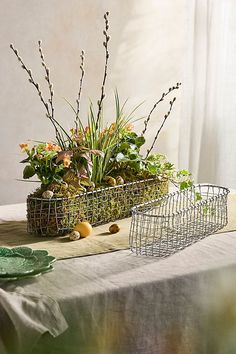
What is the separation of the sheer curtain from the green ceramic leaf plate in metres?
2.52

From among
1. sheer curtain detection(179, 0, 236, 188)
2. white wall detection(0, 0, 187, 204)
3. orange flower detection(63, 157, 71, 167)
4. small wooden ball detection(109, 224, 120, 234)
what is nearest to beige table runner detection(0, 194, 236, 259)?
small wooden ball detection(109, 224, 120, 234)

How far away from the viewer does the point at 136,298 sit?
1.59m

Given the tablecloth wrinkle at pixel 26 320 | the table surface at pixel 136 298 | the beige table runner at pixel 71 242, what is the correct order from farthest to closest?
the beige table runner at pixel 71 242, the table surface at pixel 136 298, the tablecloth wrinkle at pixel 26 320

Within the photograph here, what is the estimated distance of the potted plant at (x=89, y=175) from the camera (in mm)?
1956

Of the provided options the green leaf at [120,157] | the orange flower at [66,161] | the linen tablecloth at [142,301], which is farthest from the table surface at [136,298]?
the green leaf at [120,157]

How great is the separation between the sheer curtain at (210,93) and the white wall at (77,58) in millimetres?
133

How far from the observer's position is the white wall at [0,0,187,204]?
367cm

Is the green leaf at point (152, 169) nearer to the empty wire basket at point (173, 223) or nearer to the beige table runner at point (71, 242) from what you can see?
the empty wire basket at point (173, 223)

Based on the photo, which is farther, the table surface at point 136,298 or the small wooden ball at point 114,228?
the small wooden ball at point 114,228

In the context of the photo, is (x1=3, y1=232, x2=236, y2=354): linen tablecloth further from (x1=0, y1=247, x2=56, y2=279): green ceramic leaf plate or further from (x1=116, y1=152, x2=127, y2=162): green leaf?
(x1=116, y1=152, x2=127, y2=162): green leaf

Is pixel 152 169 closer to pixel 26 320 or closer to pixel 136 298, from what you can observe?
pixel 136 298

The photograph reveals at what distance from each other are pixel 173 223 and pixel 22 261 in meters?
0.45

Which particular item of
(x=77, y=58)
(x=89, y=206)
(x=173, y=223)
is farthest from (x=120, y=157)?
(x=77, y=58)

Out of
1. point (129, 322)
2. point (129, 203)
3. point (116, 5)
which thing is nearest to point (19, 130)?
point (116, 5)
